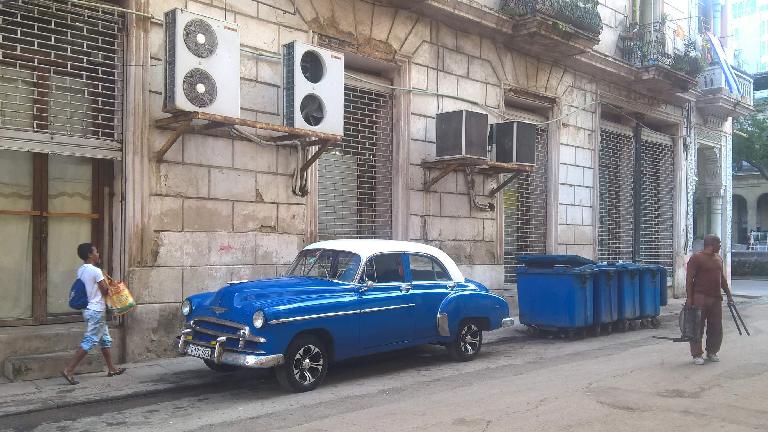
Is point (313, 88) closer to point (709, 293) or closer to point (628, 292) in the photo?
point (709, 293)

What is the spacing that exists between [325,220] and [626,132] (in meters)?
10.5

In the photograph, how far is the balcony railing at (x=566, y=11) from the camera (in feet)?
46.2

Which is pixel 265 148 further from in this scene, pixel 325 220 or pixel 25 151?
pixel 25 151

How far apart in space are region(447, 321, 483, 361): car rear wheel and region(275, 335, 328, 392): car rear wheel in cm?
221

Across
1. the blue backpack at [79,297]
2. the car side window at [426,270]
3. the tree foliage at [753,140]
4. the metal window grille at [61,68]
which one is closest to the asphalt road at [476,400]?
the car side window at [426,270]

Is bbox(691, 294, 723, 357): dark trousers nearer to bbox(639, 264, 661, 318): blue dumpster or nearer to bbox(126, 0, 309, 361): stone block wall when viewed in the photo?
bbox(639, 264, 661, 318): blue dumpster

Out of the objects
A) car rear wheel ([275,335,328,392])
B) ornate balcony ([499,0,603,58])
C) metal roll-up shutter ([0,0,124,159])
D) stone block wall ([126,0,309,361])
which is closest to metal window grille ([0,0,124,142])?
metal roll-up shutter ([0,0,124,159])

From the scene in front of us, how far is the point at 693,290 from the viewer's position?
898cm

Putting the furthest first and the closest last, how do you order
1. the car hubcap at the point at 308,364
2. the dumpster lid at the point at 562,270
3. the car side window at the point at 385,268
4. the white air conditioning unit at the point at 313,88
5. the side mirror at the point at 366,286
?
the dumpster lid at the point at 562,270 < the white air conditioning unit at the point at 313,88 < the car side window at the point at 385,268 < the side mirror at the point at 366,286 < the car hubcap at the point at 308,364

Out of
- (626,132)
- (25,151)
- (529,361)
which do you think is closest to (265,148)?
(25,151)

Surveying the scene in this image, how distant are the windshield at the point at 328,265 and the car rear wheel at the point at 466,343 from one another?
75.7 inches

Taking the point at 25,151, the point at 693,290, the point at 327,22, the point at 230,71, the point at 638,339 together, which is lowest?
the point at 638,339

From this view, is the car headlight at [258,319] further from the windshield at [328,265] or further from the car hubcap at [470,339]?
the car hubcap at [470,339]

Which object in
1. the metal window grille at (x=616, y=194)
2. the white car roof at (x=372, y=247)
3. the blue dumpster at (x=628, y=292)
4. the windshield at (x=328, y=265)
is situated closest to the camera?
the windshield at (x=328, y=265)
